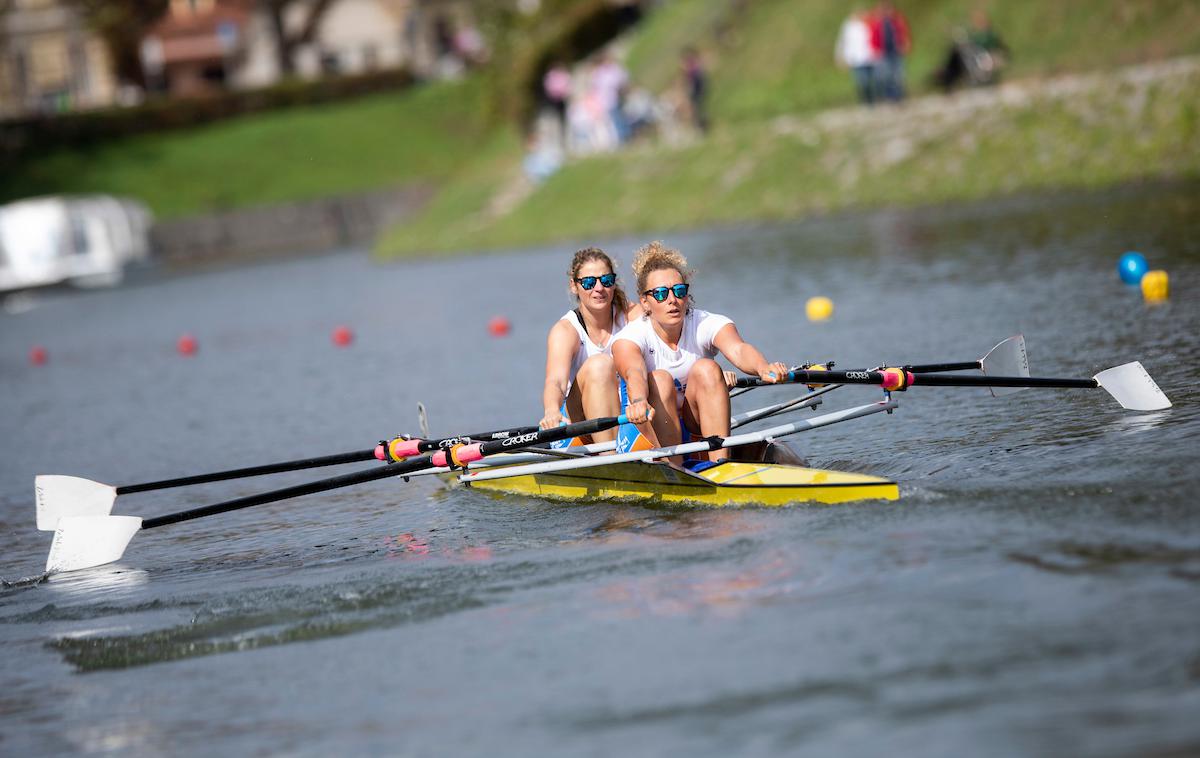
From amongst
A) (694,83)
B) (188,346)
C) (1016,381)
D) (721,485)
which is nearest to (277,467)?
(721,485)

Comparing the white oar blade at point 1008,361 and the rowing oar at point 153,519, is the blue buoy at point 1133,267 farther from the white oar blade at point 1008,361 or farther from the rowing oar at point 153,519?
the rowing oar at point 153,519

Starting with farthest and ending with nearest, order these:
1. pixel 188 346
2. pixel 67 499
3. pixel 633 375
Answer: pixel 188 346 → pixel 67 499 → pixel 633 375

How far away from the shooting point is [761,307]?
63.7ft

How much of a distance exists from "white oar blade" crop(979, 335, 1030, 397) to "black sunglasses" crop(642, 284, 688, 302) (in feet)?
8.10

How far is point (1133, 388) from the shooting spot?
33.1ft

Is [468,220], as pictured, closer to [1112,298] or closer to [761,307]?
[761,307]

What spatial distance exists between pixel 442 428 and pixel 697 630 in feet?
23.5

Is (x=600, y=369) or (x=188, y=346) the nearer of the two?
(x=600, y=369)

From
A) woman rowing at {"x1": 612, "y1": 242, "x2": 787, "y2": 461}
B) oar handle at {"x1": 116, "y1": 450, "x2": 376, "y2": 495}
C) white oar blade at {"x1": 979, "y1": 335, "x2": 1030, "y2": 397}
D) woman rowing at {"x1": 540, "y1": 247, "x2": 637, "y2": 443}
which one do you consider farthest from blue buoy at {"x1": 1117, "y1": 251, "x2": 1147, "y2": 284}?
oar handle at {"x1": 116, "y1": 450, "x2": 376, "y2": 495}

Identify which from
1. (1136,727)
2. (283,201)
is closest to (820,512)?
(1136,727)

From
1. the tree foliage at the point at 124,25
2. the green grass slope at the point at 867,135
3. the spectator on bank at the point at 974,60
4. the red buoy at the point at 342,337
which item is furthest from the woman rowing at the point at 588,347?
the tree foliage at the point at 124,25

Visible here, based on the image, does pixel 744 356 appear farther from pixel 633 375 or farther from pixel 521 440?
pixel 521 440

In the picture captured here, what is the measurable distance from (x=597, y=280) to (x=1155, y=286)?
7264 mm

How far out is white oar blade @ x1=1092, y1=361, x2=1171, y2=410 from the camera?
9977 mm
